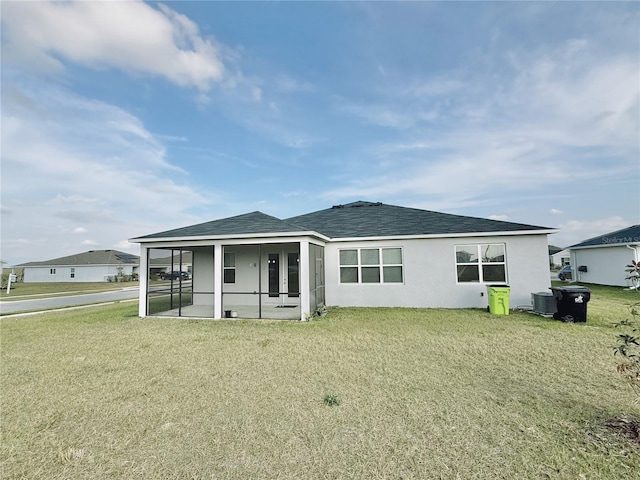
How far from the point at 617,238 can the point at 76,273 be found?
2230 inches

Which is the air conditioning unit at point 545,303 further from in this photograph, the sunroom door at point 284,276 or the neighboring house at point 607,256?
the neighboring house at point 607,256

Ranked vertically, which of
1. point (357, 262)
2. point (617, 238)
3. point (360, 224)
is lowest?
point (357, 262)

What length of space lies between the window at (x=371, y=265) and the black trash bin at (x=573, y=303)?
5115 millimetres

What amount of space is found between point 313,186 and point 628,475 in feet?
65.7

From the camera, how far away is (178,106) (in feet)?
46.1

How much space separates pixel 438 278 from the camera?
11602mm

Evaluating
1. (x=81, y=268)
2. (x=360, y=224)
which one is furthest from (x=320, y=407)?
(x=81, y=268)

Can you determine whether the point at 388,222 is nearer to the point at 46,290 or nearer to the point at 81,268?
the point at 46,290

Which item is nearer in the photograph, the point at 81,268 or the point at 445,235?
the point at 445,235

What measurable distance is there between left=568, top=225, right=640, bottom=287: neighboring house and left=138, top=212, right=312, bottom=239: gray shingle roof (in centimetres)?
2176

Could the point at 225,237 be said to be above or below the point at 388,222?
below

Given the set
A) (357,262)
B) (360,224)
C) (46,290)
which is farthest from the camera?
(46,290)

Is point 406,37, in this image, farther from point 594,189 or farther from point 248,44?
point 594,189

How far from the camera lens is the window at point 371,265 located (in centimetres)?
1212
